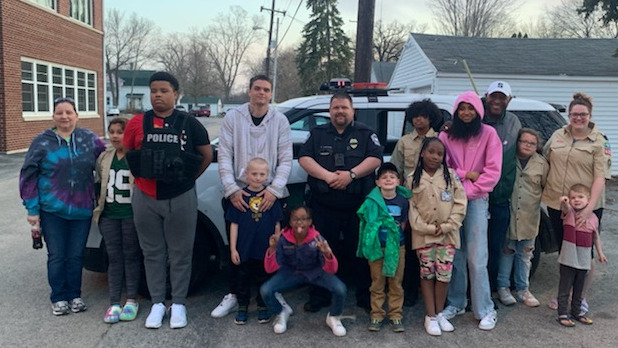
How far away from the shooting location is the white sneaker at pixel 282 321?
12.5 feet

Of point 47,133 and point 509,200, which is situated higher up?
point 47,133

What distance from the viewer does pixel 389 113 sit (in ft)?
15.7

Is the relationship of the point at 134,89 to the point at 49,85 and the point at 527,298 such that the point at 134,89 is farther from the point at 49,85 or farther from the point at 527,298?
the point at 527,298

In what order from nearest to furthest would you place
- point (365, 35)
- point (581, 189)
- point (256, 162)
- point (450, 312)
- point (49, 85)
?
1. point (256, 162)
2. point (581, 189)
3. point (450, 312)
4. point (365, 35)
5. point (49, 85)

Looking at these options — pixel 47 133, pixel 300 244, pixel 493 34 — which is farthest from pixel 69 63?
pixel 493 34

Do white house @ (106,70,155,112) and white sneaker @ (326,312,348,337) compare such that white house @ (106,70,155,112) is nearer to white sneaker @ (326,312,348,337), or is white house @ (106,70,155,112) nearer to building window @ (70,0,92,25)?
building window @ (70,0,92,25)

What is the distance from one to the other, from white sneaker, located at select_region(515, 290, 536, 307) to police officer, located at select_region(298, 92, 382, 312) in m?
1.53

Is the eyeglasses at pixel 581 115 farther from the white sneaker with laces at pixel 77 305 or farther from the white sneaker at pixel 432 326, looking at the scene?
the white sneaker with laces at pixel 77 305

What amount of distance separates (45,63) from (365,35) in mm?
13227

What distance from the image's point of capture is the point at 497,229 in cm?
425

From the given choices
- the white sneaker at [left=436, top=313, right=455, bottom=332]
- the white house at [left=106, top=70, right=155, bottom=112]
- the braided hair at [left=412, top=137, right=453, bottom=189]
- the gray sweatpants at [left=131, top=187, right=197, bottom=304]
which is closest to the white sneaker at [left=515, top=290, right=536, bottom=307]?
the white sneaker at [left=436, top=313, right=455, bottom=332]

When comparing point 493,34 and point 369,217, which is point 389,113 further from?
point 493,34

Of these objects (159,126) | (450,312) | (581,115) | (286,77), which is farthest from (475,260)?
(286,77)

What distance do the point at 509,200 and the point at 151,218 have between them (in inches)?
116
